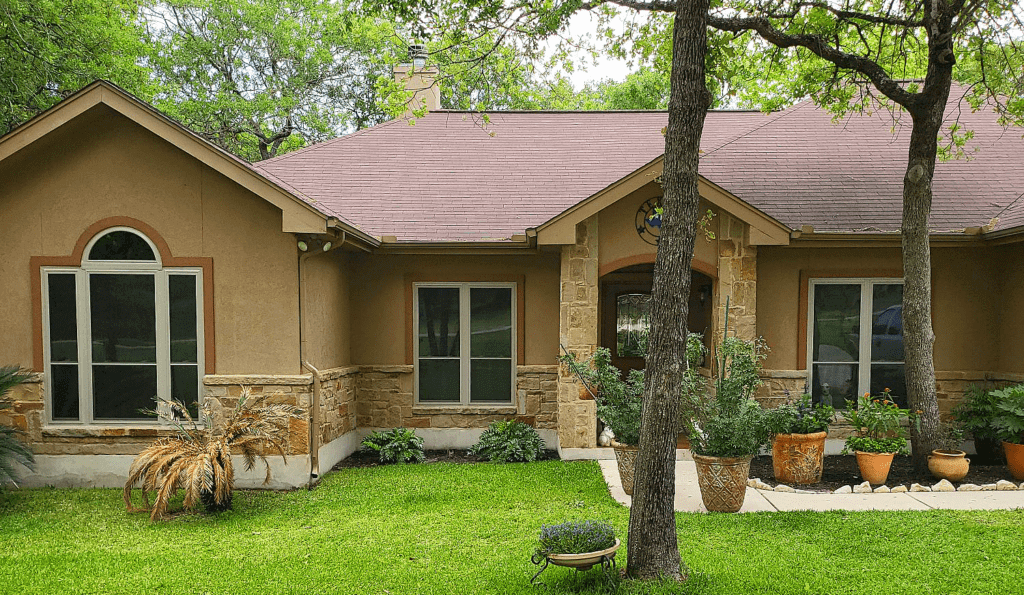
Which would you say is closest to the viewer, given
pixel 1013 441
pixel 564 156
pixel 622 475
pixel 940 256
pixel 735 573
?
pixel 735 573

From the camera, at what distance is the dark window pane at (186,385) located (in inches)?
297

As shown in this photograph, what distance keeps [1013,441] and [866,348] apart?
6.46 ft

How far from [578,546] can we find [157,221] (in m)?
6.17

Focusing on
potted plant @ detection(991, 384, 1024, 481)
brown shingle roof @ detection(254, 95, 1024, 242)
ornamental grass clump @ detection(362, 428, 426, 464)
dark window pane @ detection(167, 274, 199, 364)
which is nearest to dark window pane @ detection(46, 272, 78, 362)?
dark window pane @ detection(167, 274, 199, 364)

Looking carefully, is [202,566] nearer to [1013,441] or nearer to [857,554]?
[857,554]

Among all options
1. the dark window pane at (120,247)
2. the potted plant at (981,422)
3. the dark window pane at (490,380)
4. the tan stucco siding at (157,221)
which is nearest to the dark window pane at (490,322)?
the dark window pane at (490,380)

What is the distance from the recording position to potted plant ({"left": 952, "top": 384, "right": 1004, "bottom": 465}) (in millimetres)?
7777

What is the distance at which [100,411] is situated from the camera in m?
7.54

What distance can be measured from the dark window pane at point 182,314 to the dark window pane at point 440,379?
3.26m

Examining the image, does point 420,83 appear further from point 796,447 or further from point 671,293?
point 671,293

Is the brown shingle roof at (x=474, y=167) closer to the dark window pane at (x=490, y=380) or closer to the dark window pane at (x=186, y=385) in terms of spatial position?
the dark window pane at (x=490, y=380)

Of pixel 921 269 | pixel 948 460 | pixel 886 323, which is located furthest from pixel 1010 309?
pixel 948 460

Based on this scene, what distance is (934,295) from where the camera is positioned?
8.88m

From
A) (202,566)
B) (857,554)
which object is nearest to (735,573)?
(857,554)
